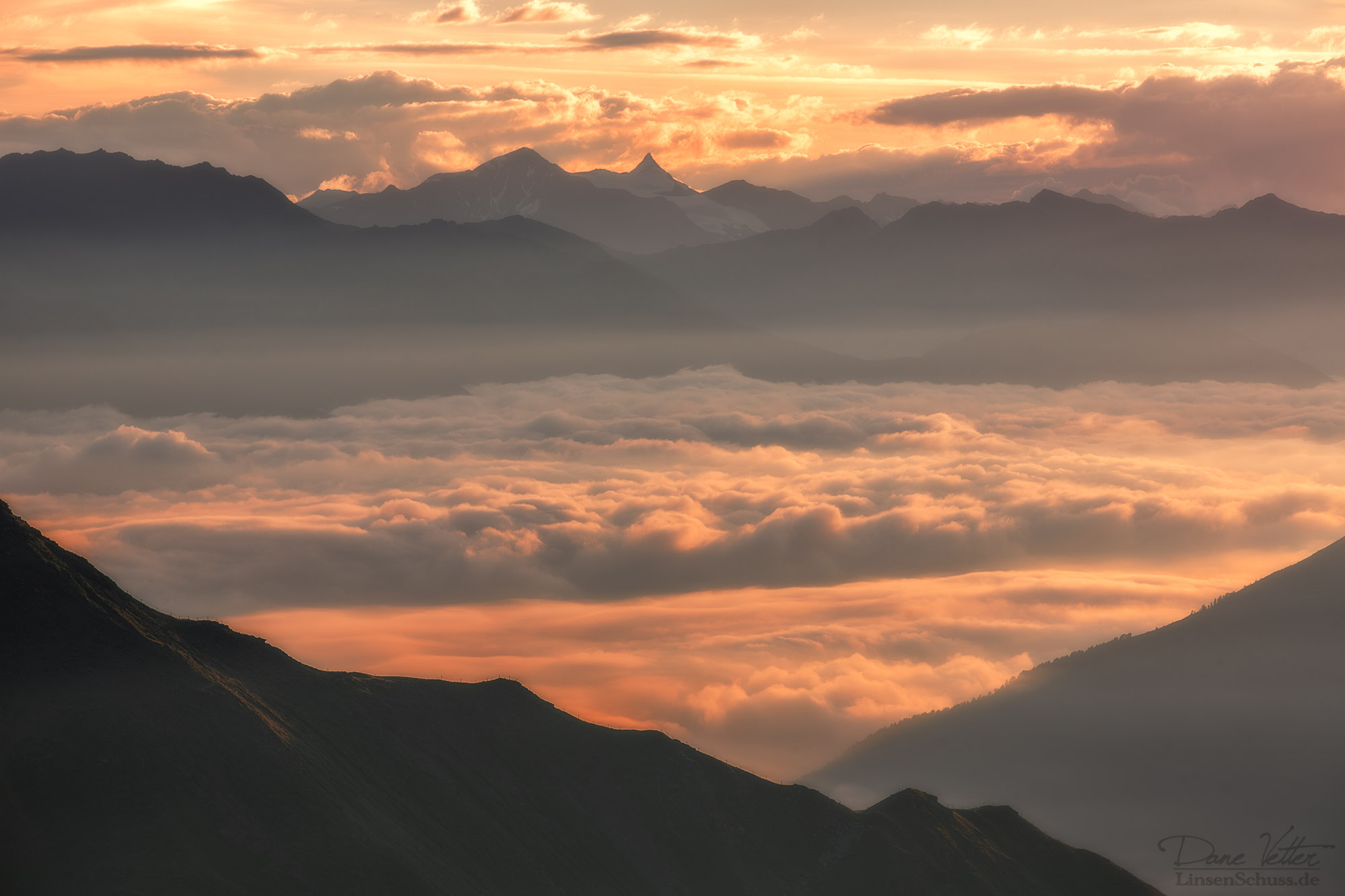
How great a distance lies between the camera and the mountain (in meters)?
96.9

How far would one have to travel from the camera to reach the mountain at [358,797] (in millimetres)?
96875

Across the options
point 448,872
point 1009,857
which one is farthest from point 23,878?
Answer: point 1009,857

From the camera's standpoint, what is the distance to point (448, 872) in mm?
114062

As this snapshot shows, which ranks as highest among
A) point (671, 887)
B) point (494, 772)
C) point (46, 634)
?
point (46, 634)

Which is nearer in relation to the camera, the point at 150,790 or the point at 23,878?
the point at 23,878

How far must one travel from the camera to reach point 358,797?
11725 cm

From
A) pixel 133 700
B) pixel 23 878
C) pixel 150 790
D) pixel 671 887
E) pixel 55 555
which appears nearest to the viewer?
pixel 23 878

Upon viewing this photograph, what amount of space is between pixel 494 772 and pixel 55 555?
5599 cm

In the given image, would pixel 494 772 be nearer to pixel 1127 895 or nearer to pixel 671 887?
pixel 671 887

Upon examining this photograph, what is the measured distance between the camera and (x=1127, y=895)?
160m

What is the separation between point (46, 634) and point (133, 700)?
37.1ft

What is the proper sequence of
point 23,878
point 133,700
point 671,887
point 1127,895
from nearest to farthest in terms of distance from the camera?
point 23,878
point 133,700
point 671,887
point 1127,895

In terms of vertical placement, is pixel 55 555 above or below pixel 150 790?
above

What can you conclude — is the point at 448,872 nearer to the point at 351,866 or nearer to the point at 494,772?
the point at 351,866
